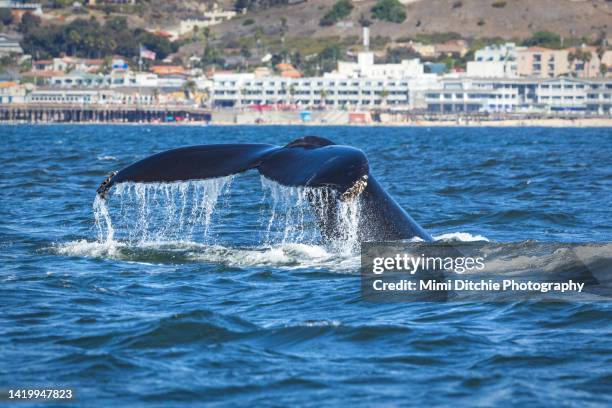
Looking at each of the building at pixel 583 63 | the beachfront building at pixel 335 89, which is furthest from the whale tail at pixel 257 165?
the building at pixel 583 63

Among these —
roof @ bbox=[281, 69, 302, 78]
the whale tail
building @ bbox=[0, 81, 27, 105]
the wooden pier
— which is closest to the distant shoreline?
the wooden pier

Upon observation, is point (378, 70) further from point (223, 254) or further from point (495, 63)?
point (223, 254)

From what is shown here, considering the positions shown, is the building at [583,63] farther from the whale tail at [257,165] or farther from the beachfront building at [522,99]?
the whale tail at [257,165]

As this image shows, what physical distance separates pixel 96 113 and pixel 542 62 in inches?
2832

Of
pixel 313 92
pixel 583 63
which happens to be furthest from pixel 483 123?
pixel 583 63

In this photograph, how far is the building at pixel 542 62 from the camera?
629 feet

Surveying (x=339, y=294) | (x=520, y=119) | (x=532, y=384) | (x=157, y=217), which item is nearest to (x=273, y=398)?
(x=532, y=384)

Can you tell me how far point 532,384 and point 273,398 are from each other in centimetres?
192

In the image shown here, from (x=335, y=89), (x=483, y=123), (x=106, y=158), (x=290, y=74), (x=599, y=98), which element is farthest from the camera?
(x=290, y=74)

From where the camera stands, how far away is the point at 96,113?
554 ft

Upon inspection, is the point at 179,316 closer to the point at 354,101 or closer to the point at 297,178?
the point at 297,178

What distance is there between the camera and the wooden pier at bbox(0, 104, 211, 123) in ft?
548

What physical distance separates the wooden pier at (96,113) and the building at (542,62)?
55.7 meters

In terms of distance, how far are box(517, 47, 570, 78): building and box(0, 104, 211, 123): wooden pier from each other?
55.7 meters
